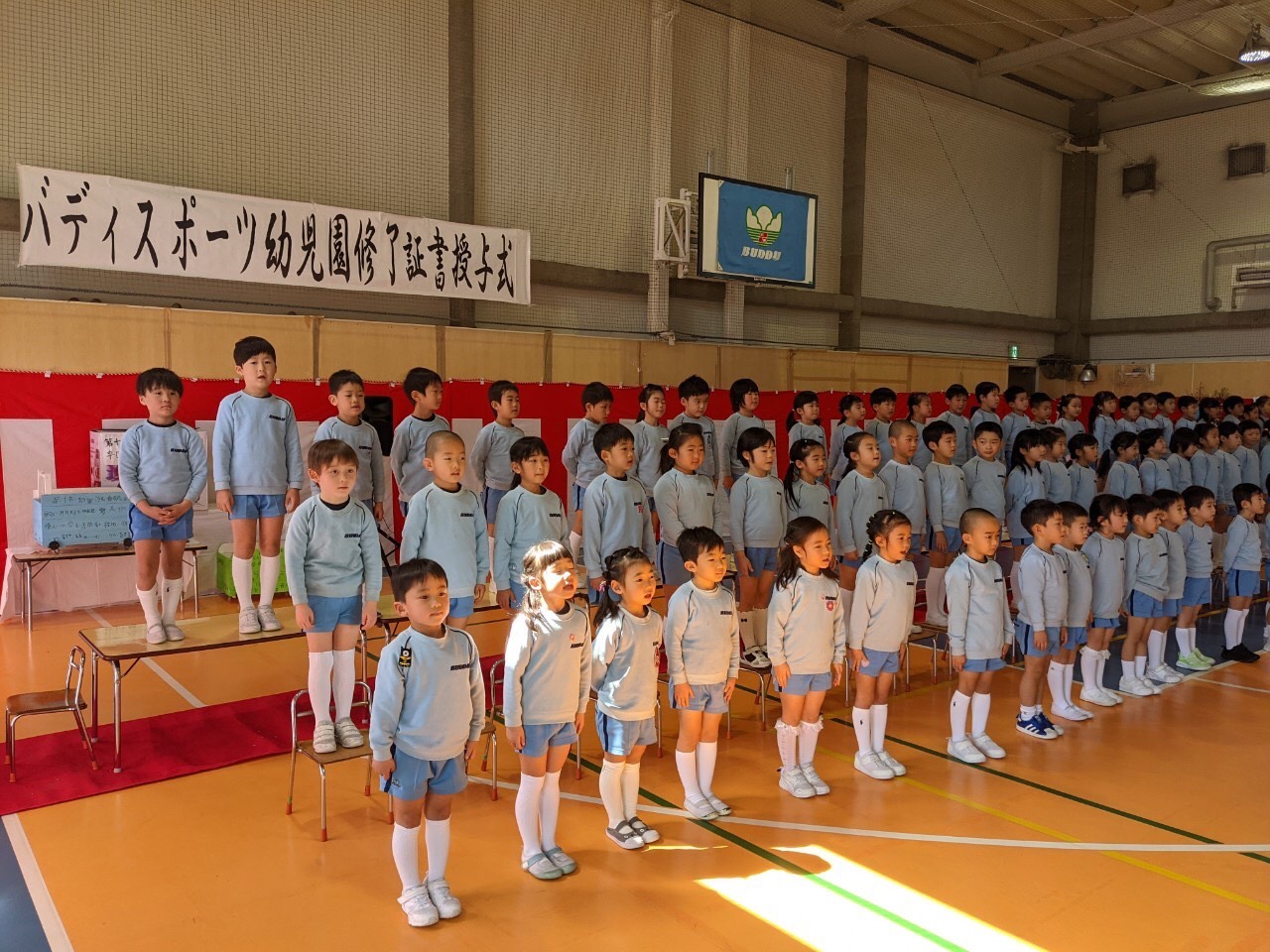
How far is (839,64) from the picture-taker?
1387 centimetres

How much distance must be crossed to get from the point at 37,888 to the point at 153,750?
1.40 meters

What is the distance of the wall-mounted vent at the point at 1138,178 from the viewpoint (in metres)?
16.3

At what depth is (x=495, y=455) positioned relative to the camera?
684cm

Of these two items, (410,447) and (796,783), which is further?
(410,447)

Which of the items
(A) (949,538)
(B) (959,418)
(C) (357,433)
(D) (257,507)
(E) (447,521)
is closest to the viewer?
(E) (447,521)

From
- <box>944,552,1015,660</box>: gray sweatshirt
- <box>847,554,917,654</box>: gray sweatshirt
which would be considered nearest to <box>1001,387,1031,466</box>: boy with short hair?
<box>944,552,1015,660</box>: gray sweatshirt

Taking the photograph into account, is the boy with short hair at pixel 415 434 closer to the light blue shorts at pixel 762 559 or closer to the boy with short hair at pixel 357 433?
the boy with short hair at pixel 357 433

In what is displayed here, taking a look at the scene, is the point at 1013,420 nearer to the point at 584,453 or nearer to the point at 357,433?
the point at 584,453

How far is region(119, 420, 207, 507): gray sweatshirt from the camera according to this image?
516 centimetres

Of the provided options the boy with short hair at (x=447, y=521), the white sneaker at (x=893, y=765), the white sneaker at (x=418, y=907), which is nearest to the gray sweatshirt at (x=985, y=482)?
the white sneaker at (x=893, y=765)

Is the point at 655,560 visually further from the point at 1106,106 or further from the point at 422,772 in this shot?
the point at 1106,106

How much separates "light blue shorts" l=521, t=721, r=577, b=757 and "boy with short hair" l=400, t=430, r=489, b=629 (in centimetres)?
126

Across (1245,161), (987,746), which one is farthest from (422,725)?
(1245,161)

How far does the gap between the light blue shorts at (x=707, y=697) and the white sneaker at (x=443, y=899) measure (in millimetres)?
1268
